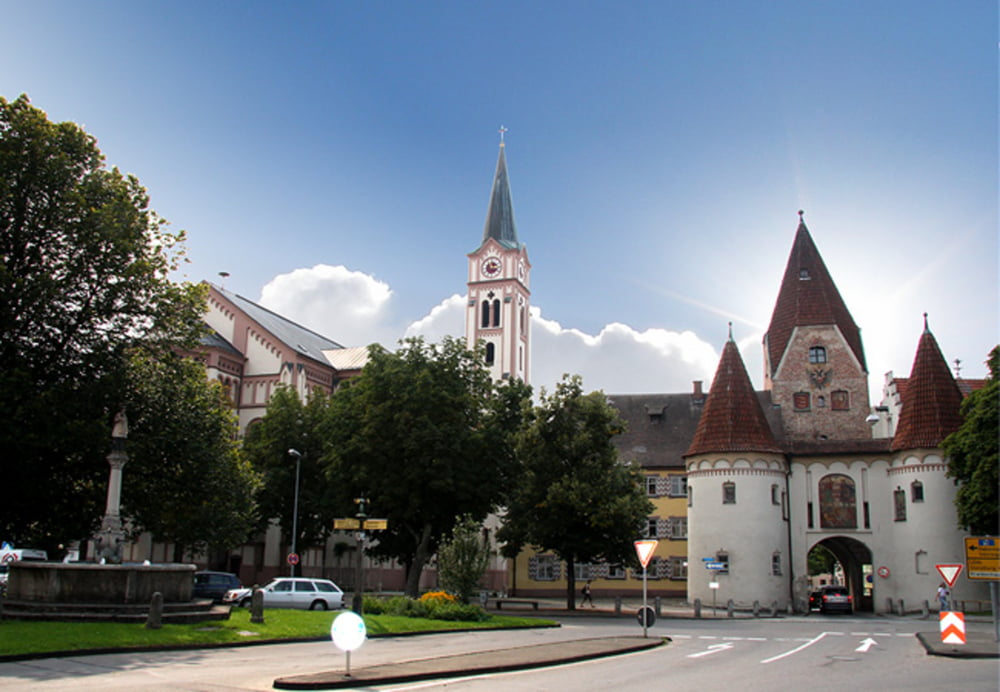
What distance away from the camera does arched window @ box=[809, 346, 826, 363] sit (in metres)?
56.8

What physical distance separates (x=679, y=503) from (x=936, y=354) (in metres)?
18.4

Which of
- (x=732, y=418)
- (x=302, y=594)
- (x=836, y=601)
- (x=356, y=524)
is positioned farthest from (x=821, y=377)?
(x=356, y=524)

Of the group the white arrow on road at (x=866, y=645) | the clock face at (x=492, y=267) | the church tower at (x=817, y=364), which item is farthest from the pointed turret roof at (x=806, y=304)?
the clock face at (x=492, y=267)

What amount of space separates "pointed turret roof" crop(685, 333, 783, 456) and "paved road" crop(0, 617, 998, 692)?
23.7 m

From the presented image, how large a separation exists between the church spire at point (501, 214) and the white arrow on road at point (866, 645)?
68023 mm

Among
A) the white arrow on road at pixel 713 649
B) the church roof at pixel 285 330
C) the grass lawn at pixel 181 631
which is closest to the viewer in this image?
the grass lawn at pixel 181 631

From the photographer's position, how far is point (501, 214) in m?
93.5

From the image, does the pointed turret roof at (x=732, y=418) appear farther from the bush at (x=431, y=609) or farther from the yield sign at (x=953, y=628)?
the yield sign at (x=953, y=628)

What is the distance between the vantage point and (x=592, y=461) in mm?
41469

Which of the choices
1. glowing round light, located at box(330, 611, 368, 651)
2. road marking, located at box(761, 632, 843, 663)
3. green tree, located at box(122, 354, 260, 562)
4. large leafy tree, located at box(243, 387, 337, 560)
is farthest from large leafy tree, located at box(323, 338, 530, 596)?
glowing round light, located at box(330, 611, 368, 651)

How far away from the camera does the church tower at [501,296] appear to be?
86.1 meters

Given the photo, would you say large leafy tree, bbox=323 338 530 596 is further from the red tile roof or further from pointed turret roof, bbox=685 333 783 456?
the red tile roof

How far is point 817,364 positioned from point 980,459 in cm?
1712

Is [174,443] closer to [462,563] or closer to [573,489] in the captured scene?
[462,563]
